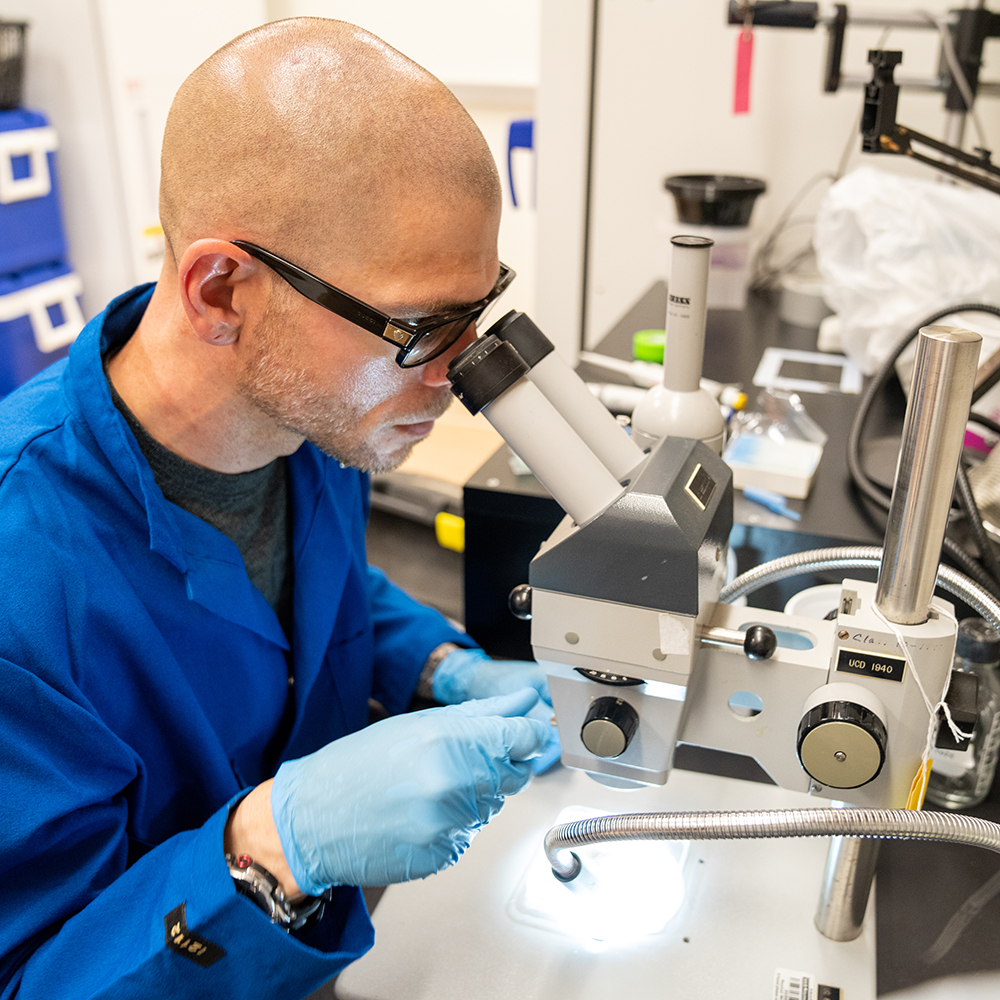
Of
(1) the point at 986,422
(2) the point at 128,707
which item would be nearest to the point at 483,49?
(1) the point at 986,422

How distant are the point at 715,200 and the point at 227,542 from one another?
1461 mm

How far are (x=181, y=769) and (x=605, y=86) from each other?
6.76 ft

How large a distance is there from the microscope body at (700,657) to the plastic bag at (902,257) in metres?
1.08

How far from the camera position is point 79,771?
0.78 meters

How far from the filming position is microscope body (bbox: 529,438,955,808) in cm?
62

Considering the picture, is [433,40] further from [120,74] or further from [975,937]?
[975,937]

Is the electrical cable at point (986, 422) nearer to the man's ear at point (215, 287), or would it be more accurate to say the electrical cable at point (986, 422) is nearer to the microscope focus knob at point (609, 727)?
the microscope focus knob at point (609, 727)

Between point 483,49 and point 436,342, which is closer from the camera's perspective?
point 436,342

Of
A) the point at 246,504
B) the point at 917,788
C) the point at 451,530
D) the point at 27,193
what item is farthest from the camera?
the point at 27,193

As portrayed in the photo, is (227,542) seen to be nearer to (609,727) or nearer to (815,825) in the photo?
(609,727)

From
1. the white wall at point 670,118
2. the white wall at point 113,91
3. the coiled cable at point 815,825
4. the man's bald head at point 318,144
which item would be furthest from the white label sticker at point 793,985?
the white wall at point 113,91

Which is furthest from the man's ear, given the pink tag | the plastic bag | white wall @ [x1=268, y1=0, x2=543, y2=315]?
white wall @ [x1=268, y1=0, x2=543, y2=315]

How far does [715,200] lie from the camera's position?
201 centimetres

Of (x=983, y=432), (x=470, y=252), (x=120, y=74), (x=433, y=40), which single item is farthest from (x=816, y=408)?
(x=120, y=74)
